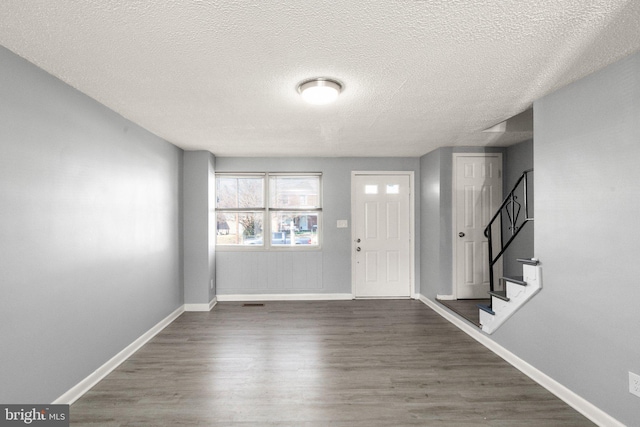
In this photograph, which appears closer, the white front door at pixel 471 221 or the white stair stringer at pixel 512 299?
the white stair stringer at pixel 512 299

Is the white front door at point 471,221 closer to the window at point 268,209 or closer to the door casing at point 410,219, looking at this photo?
the door casing at point 410,219

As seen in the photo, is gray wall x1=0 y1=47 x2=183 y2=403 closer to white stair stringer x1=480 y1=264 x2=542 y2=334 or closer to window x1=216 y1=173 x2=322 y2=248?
window x1=216 y1=173 x2=322 y2=248

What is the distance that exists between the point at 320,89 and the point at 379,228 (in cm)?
346

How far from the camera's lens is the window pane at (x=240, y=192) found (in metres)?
5.38

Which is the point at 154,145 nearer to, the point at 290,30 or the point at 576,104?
the point at 290,30

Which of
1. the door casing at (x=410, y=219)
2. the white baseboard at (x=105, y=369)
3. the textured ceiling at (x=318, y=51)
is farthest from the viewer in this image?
the door casing at (x=410, y=219)

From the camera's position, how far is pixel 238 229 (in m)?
5.39

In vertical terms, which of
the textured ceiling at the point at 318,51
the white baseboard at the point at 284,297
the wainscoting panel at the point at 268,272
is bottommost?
the white baseboard at the point at 284,297

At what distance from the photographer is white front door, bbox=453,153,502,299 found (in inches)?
186

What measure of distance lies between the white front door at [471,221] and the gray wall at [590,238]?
193 cm

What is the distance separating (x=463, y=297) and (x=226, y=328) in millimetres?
3386

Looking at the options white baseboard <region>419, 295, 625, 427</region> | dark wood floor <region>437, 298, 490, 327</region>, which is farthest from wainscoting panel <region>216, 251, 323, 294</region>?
white baseboard <region>419, 295, 625, 427</region>

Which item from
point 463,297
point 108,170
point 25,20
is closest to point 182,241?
point 108,170

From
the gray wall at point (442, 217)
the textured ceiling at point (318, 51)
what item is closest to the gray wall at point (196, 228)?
the textured ceiling at point (318, 51)
